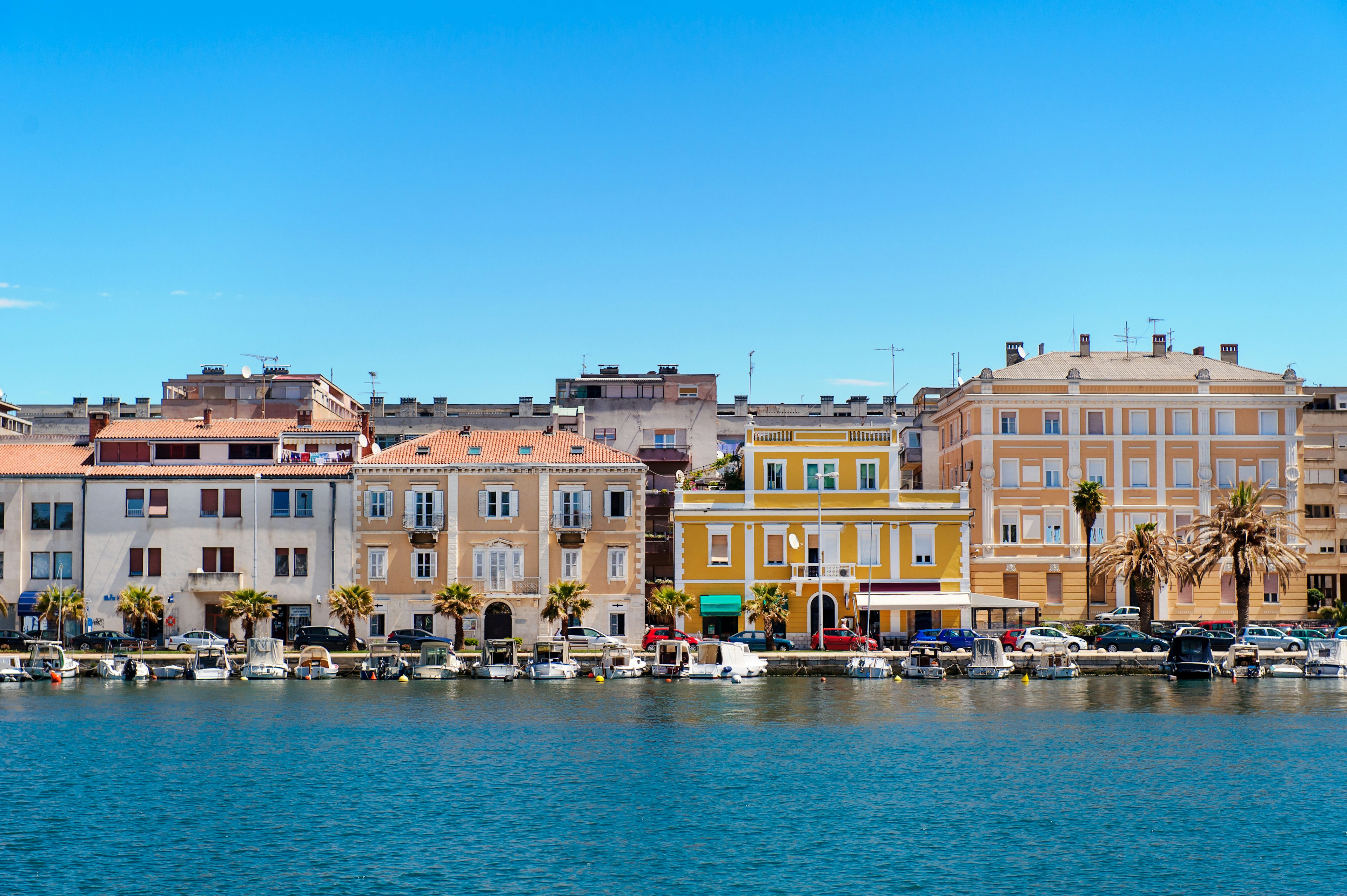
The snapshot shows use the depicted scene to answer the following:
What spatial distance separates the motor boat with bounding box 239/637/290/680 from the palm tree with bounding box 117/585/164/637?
854cm

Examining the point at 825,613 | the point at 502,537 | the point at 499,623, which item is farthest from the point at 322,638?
the point at 825,613

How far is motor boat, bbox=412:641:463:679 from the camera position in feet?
256

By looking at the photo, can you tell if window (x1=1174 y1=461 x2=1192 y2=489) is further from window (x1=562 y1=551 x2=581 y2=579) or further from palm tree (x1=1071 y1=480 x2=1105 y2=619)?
window (x1=562 y1=551 x2=581 y2=579)

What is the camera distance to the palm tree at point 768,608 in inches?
3285

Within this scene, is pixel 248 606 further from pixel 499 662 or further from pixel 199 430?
pixel 499 662

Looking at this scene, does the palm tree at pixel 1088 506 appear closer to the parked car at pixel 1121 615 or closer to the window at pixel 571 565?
the parked car at pixel 1121 615

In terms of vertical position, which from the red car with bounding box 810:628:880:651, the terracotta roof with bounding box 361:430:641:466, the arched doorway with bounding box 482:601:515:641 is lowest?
the red car with bounding box 810:628:880:651

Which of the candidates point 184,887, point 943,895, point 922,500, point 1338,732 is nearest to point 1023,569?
point 922,500

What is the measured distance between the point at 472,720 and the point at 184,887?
2668 cm

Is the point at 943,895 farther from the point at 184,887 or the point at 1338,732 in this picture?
the point at 1338,732

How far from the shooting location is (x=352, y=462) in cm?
8850

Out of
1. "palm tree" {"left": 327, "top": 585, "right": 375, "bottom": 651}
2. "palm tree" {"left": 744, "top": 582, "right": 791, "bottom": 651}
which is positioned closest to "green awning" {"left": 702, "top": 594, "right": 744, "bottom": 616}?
"palm tree" {"left": 744, "top": 582, "right": 791, "bottom": 651}

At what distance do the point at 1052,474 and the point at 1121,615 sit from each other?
10.5 meters

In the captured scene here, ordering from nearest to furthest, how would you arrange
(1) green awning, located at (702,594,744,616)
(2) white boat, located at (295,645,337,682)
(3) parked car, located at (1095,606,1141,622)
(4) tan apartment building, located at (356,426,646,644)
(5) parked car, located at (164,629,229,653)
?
1. (2) white boat, located at (295,645,337,682)
2. (5) parked car, located at (164,629,229,653)
3. (4) tan apartment building, located at (356,426,646,644)
4. (1) green awning, located at (702,594,744,616)
5. (3) parked car, located at (1095,606,1141,622)
